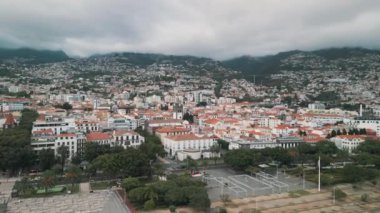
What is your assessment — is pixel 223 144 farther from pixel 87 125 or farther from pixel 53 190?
pixel 53 190

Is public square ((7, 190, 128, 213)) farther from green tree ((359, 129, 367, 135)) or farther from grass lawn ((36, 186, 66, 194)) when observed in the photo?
green tree ((359, 129, 367, 135))

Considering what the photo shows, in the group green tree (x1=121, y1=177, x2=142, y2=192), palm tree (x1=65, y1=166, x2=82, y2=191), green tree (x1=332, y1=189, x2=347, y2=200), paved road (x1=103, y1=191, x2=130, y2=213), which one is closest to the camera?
paved road (x1=103, y1=191, x2=130, y2=213)

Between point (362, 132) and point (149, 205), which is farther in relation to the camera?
point (362, 132)

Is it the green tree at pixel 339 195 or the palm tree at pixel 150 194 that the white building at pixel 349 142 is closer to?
the green tree at pixel 339 195

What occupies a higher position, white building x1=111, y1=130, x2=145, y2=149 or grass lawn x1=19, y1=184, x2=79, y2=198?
white building x1=111, y1=130, x2=145, y2=149

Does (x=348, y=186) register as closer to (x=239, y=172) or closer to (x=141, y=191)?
(x=239, y=172)

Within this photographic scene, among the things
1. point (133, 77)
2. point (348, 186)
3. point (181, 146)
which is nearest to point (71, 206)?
point (181, 146)

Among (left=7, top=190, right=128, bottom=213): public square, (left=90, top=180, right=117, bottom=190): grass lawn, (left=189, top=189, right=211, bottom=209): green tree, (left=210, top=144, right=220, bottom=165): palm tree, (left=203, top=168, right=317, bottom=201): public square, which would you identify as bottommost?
(left=7, top=190, right=128, bottom=213): public square

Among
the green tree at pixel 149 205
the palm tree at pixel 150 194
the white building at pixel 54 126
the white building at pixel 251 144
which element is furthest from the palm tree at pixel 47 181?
the white building at pixel 251 144

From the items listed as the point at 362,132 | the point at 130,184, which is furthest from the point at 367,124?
the point at 130,184

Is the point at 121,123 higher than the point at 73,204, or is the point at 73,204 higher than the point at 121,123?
the point at 121,123

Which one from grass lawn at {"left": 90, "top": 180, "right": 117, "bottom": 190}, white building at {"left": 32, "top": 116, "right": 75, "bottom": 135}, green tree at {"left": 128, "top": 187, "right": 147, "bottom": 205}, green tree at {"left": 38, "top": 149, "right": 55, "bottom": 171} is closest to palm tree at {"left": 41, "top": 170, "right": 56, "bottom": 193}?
grass lawn at {"left": 90, "top": 180, "right": 117, "bottom": 190}
